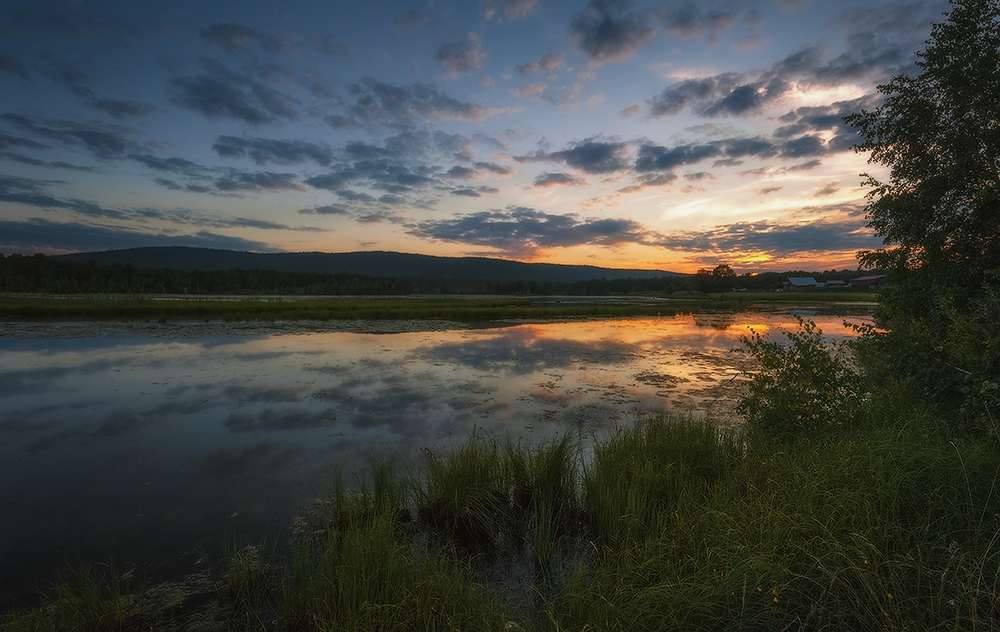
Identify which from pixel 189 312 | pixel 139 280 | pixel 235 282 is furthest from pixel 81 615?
pixel 235 282

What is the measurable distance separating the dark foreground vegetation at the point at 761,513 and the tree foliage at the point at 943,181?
1.5 inches

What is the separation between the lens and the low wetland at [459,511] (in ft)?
10.1

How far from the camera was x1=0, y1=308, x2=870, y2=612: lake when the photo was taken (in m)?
5.24

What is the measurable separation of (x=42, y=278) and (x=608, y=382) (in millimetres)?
84873

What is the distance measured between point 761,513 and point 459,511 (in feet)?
10.8

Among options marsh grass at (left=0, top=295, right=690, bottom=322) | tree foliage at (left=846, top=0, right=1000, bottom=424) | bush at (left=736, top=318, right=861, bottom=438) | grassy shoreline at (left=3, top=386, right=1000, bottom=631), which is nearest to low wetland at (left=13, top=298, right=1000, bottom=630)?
grassy shoreline at (left=3, top=386, right=1000, bottom=631)

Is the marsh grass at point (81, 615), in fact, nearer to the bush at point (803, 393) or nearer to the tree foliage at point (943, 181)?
the bush at point (803, 393)

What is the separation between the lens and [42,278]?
60938 mm

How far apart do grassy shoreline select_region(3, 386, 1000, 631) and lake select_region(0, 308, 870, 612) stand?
1.31 m

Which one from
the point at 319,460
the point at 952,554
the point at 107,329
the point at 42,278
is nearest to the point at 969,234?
the point at 952,554

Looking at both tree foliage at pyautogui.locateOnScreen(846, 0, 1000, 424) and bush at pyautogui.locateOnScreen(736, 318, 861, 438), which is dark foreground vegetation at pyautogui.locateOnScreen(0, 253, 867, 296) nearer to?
bush at pyautogui.locateOnScreen(736, 318, 861, 438)

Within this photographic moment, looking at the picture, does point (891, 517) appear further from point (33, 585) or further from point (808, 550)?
point (33, 585)

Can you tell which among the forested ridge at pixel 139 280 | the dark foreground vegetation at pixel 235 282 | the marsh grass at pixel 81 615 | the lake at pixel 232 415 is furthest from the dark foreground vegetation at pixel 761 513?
the forested ridge at pixel 139 280

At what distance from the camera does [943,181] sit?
304 inches
